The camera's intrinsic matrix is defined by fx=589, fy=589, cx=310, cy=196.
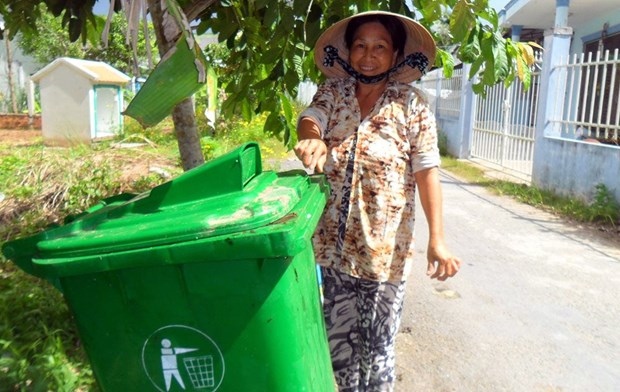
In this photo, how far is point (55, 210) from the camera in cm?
444

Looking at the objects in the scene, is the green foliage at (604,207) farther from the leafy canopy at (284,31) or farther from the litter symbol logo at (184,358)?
the litter symbol logo at (184,358)

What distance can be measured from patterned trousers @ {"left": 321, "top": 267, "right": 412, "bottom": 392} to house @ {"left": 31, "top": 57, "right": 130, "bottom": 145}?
8961mm

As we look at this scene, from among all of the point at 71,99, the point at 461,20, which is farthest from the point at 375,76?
the point at 71,99

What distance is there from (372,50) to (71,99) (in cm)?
969

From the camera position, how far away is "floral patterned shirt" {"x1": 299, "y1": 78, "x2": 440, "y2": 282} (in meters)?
1.73

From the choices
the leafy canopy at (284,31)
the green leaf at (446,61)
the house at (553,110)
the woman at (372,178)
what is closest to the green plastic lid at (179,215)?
the woman at (372,178)

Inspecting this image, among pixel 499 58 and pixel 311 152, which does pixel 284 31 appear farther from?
pixel 499 58

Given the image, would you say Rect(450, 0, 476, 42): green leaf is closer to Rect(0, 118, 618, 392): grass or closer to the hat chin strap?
the hat chin strap

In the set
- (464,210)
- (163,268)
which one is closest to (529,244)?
(464,210)

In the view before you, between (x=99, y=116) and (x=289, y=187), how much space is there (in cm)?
1044

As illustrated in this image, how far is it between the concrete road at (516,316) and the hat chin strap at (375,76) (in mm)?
1331

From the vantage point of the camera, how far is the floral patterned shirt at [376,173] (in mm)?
1730

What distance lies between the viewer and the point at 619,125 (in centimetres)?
532

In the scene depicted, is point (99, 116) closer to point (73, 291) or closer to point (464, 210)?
point (464, 210)
